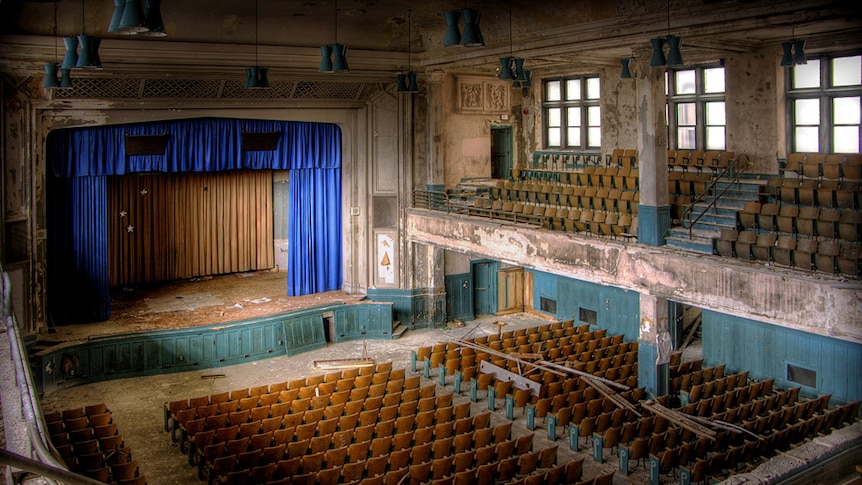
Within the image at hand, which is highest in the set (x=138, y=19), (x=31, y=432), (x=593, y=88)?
(x=593, y=88)

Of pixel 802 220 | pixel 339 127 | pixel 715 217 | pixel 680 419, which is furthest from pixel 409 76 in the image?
pixel 680 419

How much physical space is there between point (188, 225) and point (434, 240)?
7.28 m

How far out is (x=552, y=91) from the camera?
2211 cm

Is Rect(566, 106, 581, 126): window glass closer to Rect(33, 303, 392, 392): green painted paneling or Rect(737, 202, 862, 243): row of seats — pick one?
Rect(33, 303, 392, 392): green painted paneling

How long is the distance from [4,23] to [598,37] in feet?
37.1

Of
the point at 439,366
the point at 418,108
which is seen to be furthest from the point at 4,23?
the point at 439,366

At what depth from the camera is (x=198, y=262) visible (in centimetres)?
2242

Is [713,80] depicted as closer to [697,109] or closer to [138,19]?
[697,109]

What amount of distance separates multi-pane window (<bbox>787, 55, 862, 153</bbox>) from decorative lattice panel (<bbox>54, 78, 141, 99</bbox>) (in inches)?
543

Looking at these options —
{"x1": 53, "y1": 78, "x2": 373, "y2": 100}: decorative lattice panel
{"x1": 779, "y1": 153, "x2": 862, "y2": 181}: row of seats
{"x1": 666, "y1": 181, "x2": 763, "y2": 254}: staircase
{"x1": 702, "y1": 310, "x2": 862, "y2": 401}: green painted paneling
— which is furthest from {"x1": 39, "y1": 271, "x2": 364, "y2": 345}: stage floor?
{"x1": 779, "y1": 153, "x2": 862, "y2": 181}: row of seats

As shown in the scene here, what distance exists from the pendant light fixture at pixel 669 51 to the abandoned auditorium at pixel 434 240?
0.05 metres

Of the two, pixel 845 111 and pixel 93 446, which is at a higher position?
pixel 845 111

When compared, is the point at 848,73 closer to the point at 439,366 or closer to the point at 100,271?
the point at 439,366

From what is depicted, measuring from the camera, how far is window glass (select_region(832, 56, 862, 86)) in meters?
15.2
